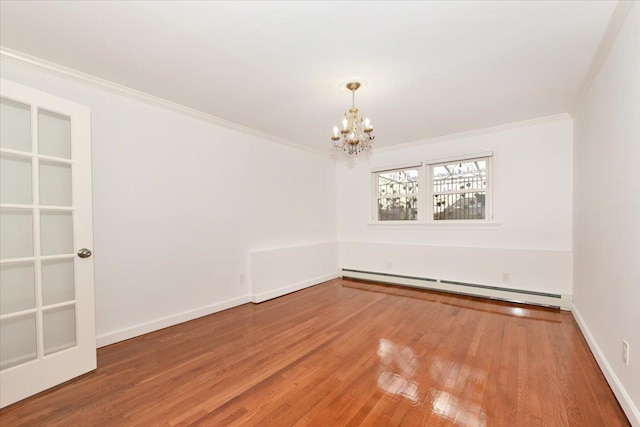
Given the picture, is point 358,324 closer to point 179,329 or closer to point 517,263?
point 179,329

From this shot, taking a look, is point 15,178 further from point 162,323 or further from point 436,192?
point 436,192

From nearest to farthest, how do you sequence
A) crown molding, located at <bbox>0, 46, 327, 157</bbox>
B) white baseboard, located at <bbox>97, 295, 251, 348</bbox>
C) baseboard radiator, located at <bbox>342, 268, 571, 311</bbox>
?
crown molding, located at <bbox>0, 46, 327, 157</bbox>
white baseboard, located at <bbox>97, 295, 251, 348</bbox>
baseboard radiator, located at <bbox>342, 268, 571, 311</bbox>

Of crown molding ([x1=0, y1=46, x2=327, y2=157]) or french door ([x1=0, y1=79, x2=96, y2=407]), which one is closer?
french door ([x1=0, y1=79, x2=96, y2=407])

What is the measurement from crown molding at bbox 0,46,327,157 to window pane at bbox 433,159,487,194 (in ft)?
10.3

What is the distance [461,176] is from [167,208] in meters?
4.40

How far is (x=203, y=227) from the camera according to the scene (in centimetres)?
352

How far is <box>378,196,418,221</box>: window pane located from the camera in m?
5.06

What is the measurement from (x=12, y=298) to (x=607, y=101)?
189 inches

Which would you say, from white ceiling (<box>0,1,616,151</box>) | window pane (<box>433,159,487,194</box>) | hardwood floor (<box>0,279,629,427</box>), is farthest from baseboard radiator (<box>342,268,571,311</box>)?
white ceiling (<box>0,1,616,151</box>)

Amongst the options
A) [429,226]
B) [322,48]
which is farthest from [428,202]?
[322,48]

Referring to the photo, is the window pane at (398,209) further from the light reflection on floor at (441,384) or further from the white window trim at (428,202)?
the light reflection on floor at (441,384)

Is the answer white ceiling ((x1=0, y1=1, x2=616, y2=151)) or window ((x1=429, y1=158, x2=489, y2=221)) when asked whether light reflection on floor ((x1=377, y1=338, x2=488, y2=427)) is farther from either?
window ((x1=429, y1=158, x2=489, y2=221))

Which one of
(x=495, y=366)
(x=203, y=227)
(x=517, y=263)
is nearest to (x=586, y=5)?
(x=495, y=366)

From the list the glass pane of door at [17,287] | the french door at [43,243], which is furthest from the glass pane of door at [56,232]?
the glass pane of door at [17,287]
